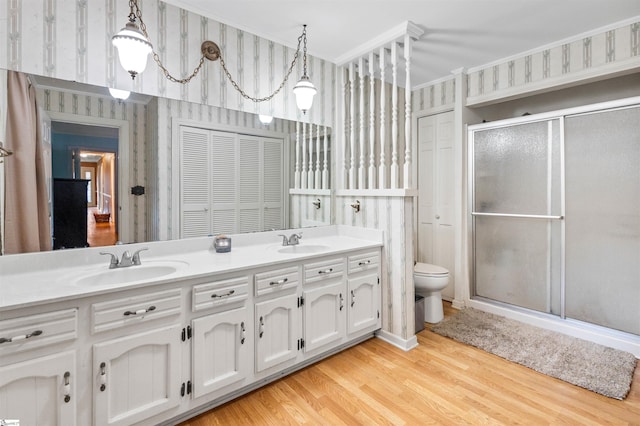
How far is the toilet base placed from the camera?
118 inches

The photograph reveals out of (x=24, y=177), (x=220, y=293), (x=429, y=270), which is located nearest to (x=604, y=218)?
(x=429, y=270)

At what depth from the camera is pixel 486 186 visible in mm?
3262

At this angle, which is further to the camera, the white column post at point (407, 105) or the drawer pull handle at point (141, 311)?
the white column post at point (407, 105)

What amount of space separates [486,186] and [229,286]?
2792mm

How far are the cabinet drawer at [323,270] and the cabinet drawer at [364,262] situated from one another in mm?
106

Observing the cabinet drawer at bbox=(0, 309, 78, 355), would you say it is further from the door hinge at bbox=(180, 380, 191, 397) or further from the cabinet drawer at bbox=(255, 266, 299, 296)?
the cabinet drawer at bbox=(255, 266, 299, 296)

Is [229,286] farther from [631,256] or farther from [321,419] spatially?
[631,256]

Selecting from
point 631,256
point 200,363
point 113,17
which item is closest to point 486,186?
point 631,256

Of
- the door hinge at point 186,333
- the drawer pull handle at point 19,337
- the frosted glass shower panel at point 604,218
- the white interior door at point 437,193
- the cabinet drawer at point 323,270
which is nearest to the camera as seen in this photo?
the drawer pull handle at point 19,337

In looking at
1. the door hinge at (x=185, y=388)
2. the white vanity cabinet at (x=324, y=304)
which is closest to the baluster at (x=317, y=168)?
the white vanity cabinet at (x=324, y=304)

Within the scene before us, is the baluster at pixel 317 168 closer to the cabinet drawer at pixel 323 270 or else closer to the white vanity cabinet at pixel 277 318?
the cabinet drawer at pixel 323 270

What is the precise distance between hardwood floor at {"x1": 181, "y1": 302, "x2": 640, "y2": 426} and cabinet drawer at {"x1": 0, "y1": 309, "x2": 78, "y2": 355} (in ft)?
2.70

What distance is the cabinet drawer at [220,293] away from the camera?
1.64 m

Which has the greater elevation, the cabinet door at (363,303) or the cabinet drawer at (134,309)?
the cabinet drawer at (134,309)
